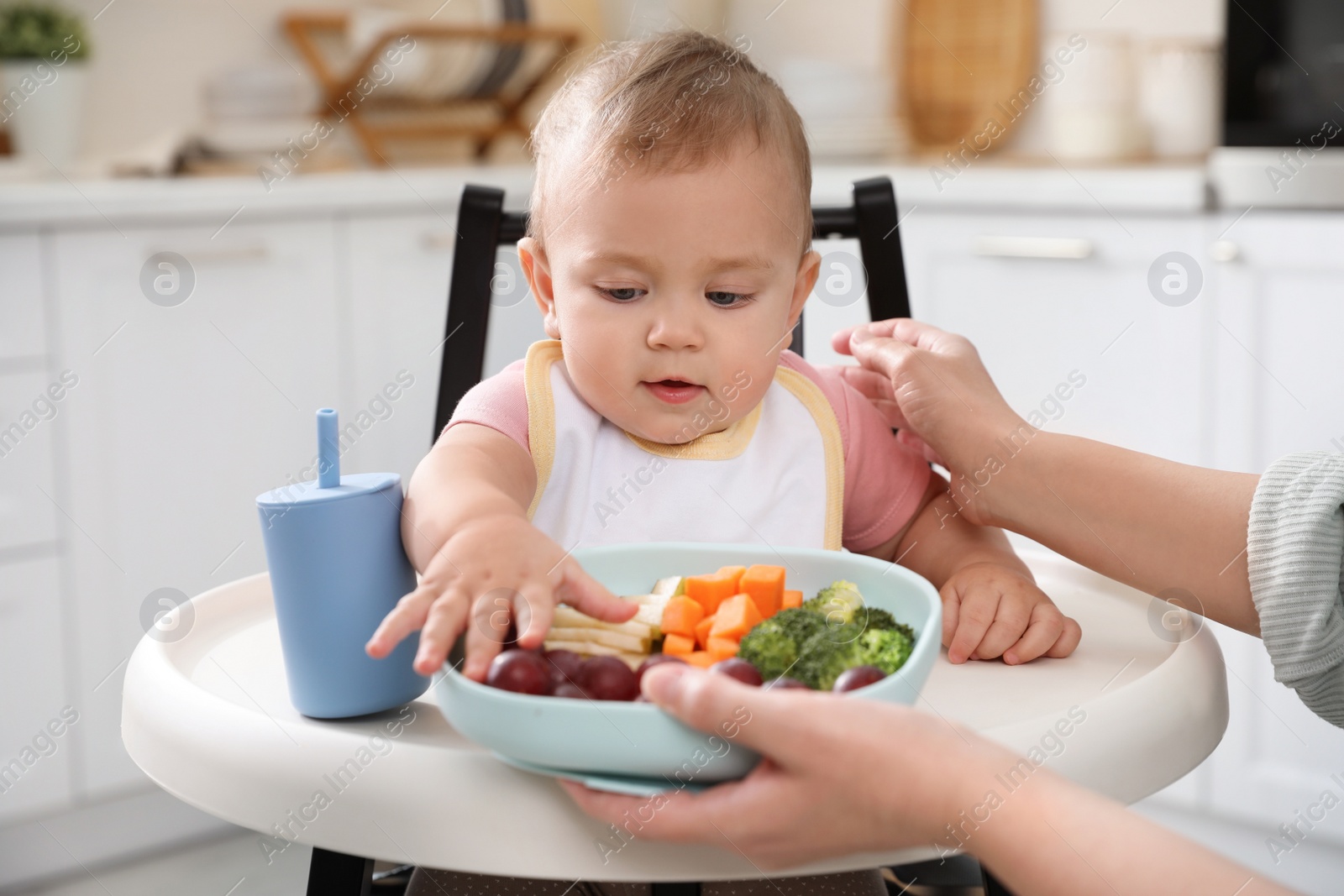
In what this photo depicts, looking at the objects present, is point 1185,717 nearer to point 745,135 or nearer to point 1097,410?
point 745,135

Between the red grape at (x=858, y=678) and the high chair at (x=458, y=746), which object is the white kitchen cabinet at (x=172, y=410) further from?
the red grape at (x=858, y=678)

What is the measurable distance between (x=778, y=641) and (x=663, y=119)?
1.36ft

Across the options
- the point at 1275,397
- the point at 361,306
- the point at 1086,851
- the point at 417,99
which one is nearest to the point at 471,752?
the point at 1086,851

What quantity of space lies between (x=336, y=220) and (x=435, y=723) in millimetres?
1647

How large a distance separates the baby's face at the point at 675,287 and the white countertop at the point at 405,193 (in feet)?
3.65

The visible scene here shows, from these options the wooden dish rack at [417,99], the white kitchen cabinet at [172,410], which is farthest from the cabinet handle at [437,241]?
the wooden dish rack at [417,99]

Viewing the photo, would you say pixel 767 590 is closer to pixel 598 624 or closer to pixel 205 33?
pixel 598 624

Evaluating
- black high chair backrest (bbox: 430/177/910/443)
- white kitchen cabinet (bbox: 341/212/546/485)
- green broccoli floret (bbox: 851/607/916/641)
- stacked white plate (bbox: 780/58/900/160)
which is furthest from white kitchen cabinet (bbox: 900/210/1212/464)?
green broccoli floret (bbox: 851/607/916/641)

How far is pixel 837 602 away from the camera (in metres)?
0.67

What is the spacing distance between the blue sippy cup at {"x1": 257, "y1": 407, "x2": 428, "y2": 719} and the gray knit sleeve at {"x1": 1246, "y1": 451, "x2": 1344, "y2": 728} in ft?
1.68

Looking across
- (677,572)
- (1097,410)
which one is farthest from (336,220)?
(677,572)

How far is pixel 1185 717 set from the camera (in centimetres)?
67

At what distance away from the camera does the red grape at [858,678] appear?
1.90 feet

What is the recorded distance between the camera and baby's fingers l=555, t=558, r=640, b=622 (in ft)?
2.03
